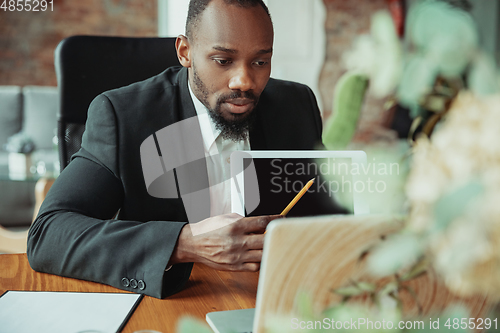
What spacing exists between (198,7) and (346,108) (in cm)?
92

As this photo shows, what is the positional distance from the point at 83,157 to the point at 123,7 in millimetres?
3231

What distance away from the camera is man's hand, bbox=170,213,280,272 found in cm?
72

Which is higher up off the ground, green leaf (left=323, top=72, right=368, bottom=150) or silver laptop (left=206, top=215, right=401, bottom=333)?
green leaf (left=323, top=72, right=368, bottom=150)

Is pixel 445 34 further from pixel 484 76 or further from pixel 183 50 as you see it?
pixel 183 50

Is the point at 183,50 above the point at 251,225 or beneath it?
above

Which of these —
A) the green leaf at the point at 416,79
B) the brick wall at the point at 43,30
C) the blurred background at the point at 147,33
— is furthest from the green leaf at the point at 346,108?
the brick wall at the point at 43,30

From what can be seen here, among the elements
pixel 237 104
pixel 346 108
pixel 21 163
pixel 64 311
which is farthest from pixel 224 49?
pixel 21 163

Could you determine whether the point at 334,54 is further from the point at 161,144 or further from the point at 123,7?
the point at 161,144

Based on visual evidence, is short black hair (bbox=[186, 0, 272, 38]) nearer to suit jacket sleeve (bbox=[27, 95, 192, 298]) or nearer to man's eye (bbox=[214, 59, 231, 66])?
man's eye (bbox=[214, 59, 231, 66])

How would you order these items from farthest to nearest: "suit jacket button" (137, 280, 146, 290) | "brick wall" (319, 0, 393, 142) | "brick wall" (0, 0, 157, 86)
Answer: "brick wall" (0, 0, 157, 86) → "brick wall" (319, 0, 393, 142) → "suit jacket button" (137, 280, 146, 290)

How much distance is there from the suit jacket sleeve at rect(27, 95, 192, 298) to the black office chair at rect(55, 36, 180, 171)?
24 cm

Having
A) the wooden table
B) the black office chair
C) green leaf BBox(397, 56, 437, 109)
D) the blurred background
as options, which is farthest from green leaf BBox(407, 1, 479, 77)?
the blurred background

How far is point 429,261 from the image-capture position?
0.24 metres

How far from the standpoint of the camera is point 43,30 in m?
3.76
